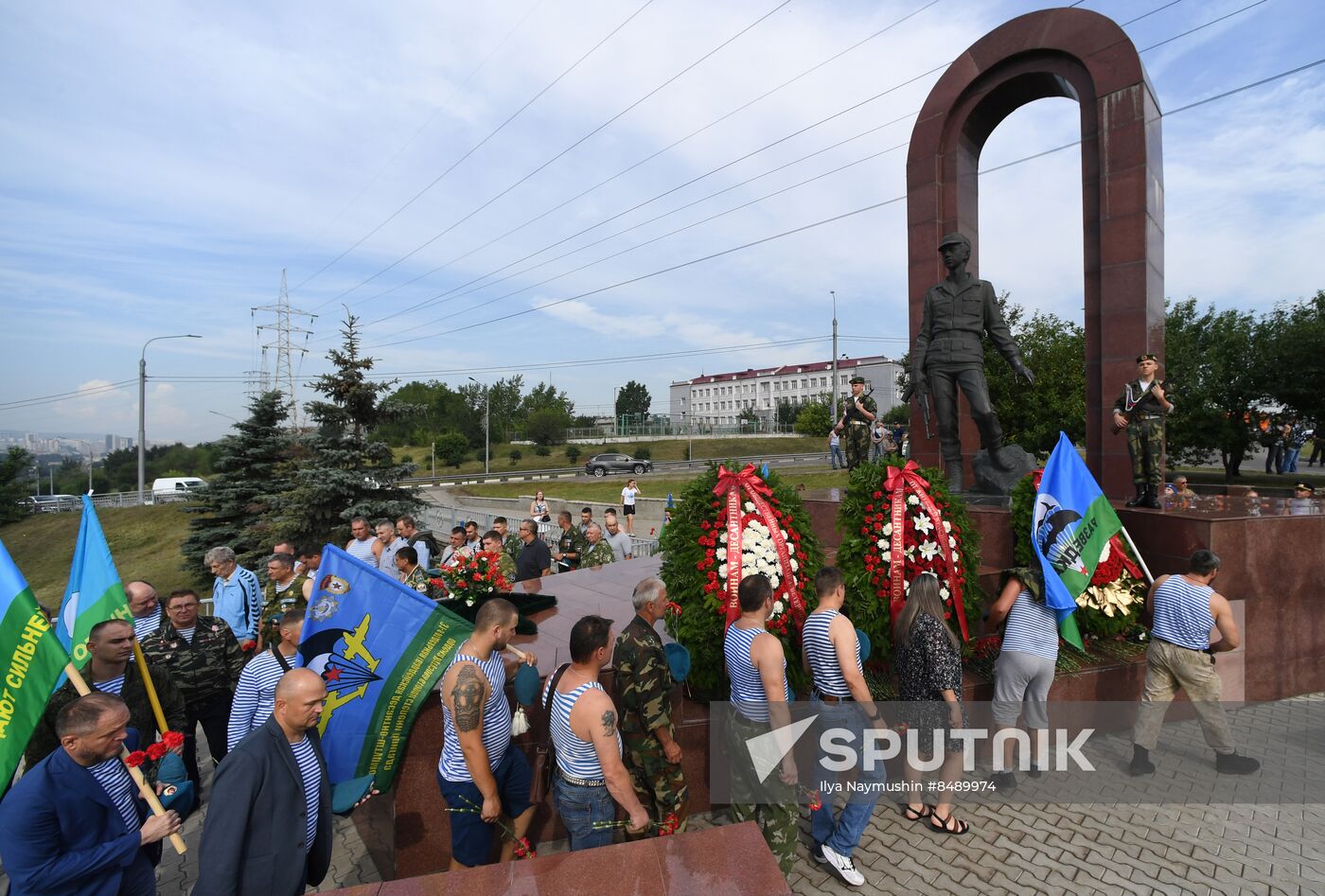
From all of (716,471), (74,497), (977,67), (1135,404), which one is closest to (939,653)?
(716,471)

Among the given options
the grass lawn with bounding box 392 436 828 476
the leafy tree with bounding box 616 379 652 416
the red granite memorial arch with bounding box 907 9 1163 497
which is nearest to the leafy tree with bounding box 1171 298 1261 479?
the red granite memorial arch with bounding box 907 9 1163 497

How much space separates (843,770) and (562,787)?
5.31 ft

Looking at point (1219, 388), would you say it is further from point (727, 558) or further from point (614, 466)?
point (614, 466)

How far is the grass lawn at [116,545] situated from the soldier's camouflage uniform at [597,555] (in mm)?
17922

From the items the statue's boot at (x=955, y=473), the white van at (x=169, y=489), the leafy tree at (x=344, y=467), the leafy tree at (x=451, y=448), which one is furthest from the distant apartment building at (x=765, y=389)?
the statue's boot at (x=955, y=473)

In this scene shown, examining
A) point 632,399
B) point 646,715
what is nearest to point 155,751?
point 646,715

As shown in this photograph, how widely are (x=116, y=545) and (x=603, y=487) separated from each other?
21.5 metres

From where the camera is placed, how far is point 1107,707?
5.45 m

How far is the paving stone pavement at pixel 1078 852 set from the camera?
12.1 feet

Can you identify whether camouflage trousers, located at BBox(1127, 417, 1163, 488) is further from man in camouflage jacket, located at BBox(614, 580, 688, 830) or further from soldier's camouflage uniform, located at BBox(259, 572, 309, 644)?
soldier's camouflage uniform, located at BBox(259, 572, 309, 644)

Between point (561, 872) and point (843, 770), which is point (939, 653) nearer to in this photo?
point (843, 770)

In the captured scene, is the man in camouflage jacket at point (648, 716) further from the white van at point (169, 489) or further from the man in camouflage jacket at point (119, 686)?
the white van at point (169, 489)

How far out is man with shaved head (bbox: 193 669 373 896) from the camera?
241 centimetres

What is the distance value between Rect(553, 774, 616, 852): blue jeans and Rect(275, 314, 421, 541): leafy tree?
12958 mm
